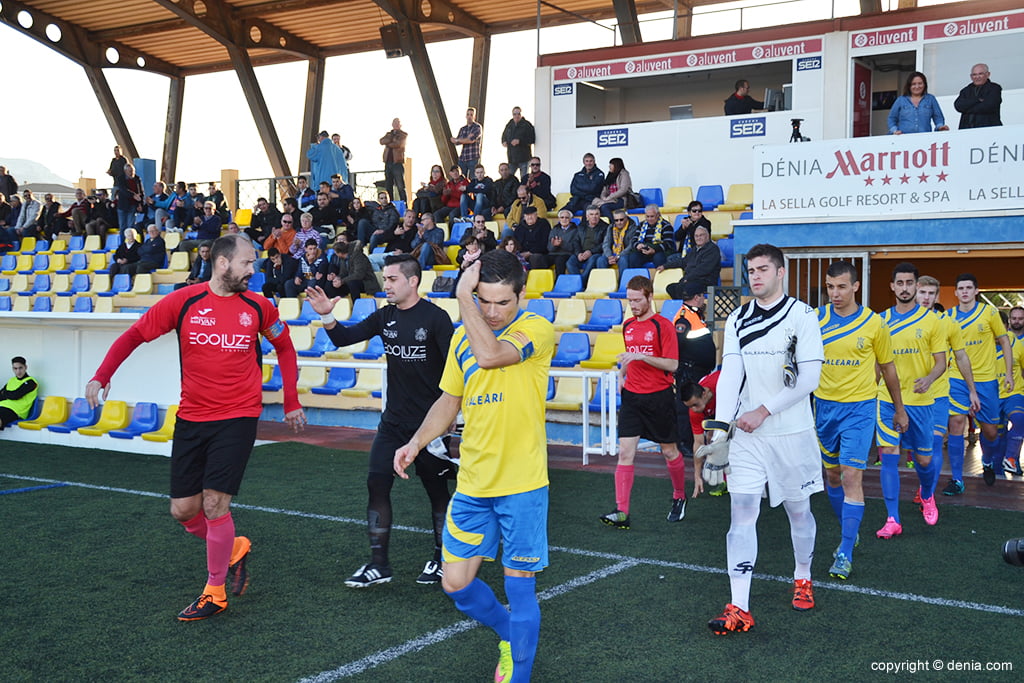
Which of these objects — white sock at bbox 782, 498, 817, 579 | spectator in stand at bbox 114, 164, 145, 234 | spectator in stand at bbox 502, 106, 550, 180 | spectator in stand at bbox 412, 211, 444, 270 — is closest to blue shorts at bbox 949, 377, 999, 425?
white sock at bbox 782, 498, 817, 579

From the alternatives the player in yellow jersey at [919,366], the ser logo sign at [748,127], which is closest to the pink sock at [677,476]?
Answer: the player in yellow jersey at [919,366]

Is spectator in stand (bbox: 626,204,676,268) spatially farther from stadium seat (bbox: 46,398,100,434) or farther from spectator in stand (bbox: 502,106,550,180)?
stadium seat (bbox: 46,398,100,434)

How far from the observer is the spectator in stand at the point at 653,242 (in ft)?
44.7

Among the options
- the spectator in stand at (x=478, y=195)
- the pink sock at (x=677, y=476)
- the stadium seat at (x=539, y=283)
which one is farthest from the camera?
the spectator in stand at (x=478, y=195)

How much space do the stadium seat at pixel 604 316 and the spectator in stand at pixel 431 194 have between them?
5707mm

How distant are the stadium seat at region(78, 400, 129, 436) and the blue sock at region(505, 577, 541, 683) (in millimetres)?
8644

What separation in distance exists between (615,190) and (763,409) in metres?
11.6

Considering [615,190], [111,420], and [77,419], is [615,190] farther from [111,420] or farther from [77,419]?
[77,419]

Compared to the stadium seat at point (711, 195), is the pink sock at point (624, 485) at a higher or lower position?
lower

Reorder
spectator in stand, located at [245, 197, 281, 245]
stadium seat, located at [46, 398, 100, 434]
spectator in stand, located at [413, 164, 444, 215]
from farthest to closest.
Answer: spectator in stand, located at [245, 197, 281, 245] < spectator in stand, located at [413, 164, 444, 215] < stadium seat, located at [46, 398, 100, 434]

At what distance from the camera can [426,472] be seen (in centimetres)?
569

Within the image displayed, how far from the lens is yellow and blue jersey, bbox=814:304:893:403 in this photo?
227 inches

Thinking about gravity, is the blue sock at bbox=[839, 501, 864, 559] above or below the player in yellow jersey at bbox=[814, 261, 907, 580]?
below

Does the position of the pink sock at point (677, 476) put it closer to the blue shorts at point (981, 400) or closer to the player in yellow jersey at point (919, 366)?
the player in yellow jersey at point (919, 366)
